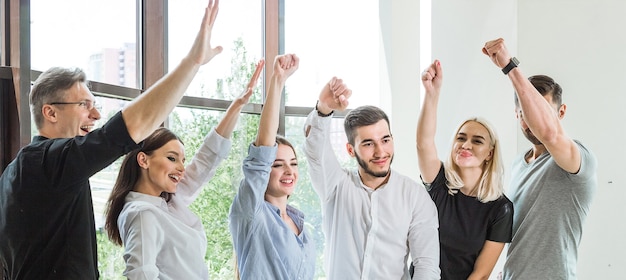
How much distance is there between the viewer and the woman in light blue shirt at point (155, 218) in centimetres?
193

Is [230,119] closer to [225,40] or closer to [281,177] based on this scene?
[281,177]

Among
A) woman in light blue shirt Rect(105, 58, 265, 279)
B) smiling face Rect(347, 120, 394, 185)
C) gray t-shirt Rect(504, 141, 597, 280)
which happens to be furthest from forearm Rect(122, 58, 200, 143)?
gray t-shirt Rect(504, 141, 597, 280)

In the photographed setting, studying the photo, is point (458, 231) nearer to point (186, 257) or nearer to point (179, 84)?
point (186, 257)

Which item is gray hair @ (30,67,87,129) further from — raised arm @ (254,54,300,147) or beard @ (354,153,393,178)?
beard @ (354,153,393,178)

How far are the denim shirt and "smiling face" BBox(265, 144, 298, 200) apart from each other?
0.30 feet

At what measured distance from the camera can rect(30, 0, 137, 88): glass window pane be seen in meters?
2.52

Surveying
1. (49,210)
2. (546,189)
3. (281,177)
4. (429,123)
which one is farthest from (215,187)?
(49,210)

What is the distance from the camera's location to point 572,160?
241 cm

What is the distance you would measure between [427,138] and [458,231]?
1.25 feet

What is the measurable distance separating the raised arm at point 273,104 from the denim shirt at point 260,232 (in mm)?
42

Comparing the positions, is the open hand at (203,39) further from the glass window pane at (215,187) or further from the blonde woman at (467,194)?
the glass window pane at (215,187)

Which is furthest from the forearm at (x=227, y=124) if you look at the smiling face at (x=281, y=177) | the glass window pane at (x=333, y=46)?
the glass window pane at (x=333, y=46)

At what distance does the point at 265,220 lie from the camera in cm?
230

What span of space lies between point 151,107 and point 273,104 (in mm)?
753
